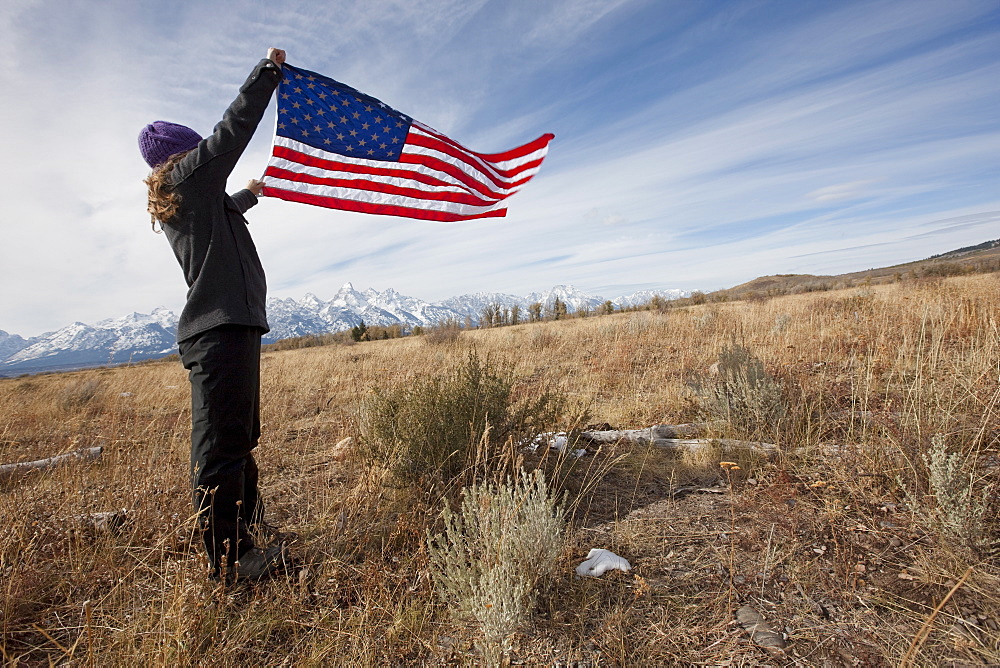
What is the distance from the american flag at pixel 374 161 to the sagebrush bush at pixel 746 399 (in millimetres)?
2757

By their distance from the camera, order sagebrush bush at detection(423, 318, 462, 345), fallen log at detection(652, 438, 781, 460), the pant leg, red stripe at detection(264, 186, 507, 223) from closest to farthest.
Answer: the pant leg → fallen log at detection(652, 438, 781, 460) → red stripe at detection(264, 186, 507, 223) → sagebrush bush at detection(423, 318, 462, 345)

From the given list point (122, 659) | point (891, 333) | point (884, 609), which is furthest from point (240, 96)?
point (891, 333)

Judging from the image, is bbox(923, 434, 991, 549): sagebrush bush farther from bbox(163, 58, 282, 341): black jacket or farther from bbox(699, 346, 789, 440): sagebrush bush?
bbox(163, 58, 282, 341): black jacket

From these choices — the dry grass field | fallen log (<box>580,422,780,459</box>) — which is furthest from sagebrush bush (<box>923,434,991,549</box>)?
fallen log (<box>580,422,780,459</box>)

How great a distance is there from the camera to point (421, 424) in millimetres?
3020

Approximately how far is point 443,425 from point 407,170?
2460mm

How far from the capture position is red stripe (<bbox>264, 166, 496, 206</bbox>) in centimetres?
354

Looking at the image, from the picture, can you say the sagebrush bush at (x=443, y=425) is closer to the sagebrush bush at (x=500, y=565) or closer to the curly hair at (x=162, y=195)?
the sagebrush bush at (x=500, y=565)

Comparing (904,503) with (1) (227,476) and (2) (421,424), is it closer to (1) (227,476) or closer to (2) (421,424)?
(2) (421,424)

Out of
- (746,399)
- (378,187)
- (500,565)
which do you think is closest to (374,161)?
(378,187)

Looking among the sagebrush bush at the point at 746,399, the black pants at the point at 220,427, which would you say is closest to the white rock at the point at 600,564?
the black pants at the point at 220,427

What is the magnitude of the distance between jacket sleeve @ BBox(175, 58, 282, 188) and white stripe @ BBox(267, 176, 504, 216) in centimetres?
153

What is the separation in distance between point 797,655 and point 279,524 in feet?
9.15

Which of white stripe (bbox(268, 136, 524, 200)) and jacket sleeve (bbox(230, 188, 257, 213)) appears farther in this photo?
white stripe (bbox(268, 136, 524, 200))
